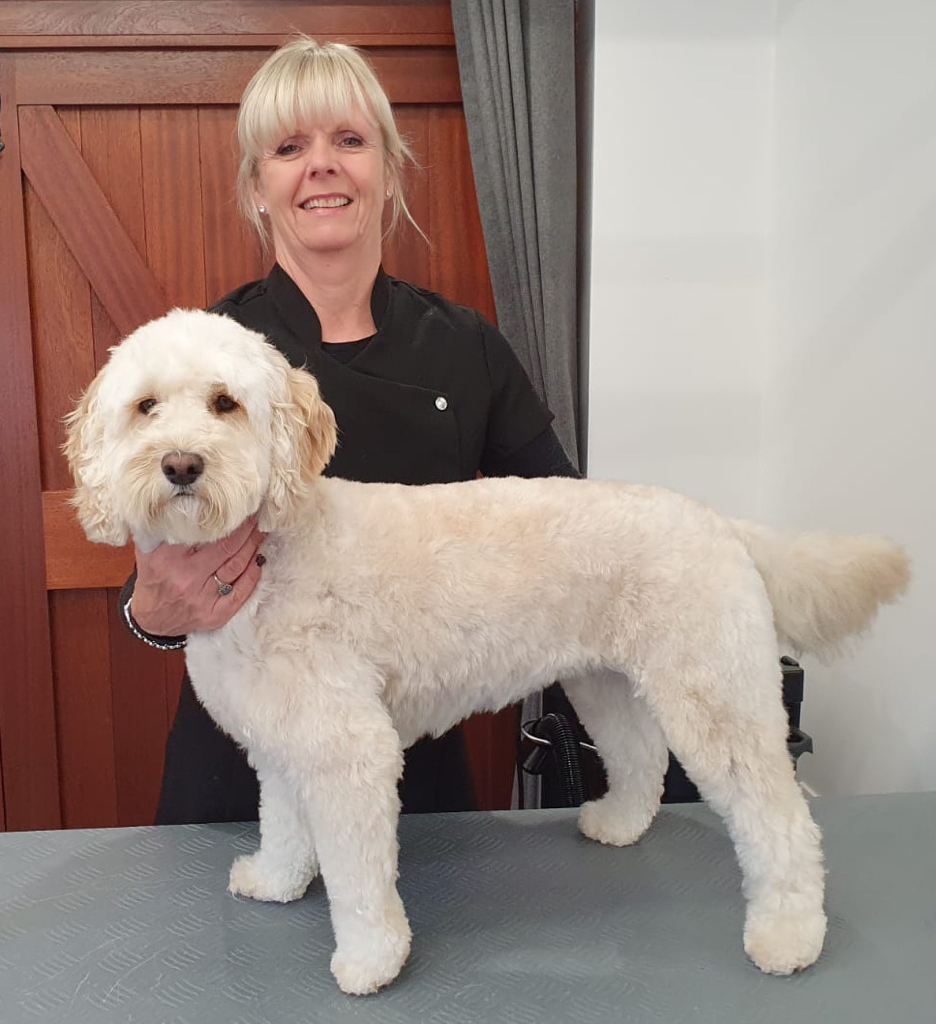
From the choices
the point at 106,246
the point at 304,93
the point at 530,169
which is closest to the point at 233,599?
the point at 304,93

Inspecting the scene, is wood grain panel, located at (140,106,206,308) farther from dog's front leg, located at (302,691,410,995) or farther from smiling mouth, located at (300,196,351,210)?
dog's front leg, located at (302,691,410,995)

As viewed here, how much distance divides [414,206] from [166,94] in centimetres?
74

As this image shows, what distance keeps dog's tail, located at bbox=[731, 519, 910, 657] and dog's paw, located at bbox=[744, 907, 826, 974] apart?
36cm

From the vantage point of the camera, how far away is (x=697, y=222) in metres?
2.44

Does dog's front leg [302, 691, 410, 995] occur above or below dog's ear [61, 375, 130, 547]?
below

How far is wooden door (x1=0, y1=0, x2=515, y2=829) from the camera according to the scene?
8.05ft

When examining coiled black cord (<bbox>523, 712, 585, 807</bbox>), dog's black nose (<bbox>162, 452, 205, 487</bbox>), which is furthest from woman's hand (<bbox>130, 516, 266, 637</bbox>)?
coiled black cord (<bbox>523, 712, 585, 807</bbox>)

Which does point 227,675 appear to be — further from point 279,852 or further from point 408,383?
point 408,383

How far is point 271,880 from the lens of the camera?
1.31 metres

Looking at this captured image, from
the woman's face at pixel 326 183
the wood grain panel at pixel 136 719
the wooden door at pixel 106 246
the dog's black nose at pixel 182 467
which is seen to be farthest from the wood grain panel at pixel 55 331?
the dog's black nose at pixel 182 467

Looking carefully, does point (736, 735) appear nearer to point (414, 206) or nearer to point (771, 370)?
point (771, 370)

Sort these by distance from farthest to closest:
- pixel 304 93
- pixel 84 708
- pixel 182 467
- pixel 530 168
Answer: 1. pixel 84 708
2. pixel 530 168
3. pixel 304 93
4. pixel 182 467

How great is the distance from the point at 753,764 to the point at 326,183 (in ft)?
3.58

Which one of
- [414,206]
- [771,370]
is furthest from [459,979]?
[414,206]
